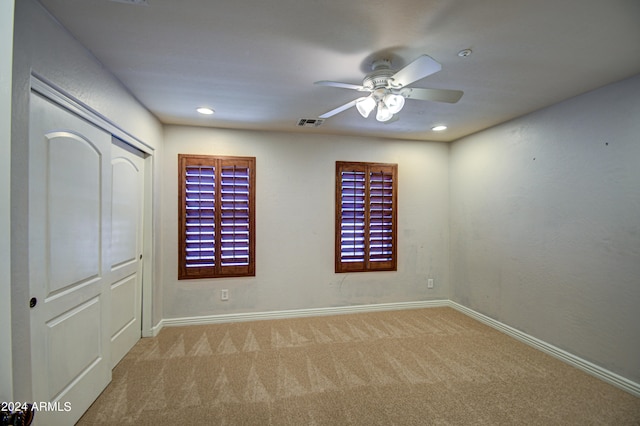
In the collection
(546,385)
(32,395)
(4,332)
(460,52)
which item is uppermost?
(460,52)

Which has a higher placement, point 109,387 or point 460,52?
point 460,52

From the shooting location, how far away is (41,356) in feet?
5.08

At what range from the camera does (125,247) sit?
8.82ft

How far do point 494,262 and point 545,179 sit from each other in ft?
3.72

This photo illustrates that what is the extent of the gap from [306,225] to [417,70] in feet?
8.33

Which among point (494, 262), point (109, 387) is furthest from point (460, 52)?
point (109, 387)

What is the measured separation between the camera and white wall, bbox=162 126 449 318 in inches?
138

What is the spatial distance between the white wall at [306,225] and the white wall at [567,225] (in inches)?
25.1

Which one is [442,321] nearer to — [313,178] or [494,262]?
[494,262]

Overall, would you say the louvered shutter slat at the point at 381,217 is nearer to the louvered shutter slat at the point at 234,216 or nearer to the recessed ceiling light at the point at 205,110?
the louvered shutter slat at the point at 234,216

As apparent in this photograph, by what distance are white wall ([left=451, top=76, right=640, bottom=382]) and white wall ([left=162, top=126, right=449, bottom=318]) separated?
2.09 ft

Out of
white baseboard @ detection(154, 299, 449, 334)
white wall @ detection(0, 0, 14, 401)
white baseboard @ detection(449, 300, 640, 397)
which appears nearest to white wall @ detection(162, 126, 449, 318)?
white baseboard @ detection(154, 299, 449, 334)

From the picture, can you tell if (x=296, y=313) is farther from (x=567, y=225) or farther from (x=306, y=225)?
(x=567, y=225)

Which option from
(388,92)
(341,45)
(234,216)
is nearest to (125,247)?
(234,216)
